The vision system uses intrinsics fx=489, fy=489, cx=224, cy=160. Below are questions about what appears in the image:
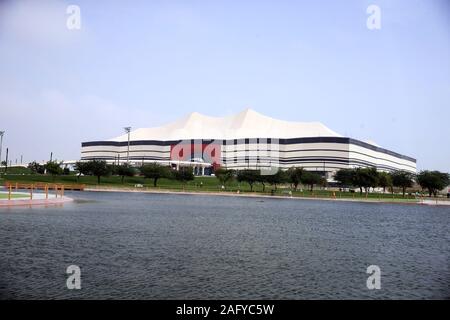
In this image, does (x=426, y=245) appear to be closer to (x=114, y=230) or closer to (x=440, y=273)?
(x=440, y=273)

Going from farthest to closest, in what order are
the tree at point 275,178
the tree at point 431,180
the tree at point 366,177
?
the tree at point 431,180 < the tree at point 275,178 < the tree at point 366,177

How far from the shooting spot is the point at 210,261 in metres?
18.5

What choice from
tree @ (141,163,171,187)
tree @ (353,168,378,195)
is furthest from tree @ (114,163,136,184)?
tree @ (353,168,378,195)

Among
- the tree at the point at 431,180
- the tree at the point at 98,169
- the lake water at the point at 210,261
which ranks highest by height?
the tree at the point at 98,169

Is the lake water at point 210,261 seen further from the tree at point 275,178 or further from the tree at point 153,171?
the tree at point 153,171

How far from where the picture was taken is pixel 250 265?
1809cm

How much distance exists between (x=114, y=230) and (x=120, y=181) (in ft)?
318

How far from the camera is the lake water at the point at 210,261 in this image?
554 inches

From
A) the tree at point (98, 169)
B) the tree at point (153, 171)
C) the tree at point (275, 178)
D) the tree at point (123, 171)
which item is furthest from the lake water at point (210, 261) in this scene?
the tree at point (123, 171)

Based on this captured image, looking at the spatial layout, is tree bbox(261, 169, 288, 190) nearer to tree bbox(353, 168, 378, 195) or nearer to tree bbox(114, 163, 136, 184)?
tree bbox(353, 168, 378, 195)

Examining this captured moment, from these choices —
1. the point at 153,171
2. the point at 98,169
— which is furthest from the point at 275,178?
the point at 98,169

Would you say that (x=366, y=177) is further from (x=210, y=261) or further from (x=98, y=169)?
(x=210, y=261)

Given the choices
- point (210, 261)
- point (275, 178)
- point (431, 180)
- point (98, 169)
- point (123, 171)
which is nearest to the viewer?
point (210, 261)

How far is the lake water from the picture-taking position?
46.1 feet
